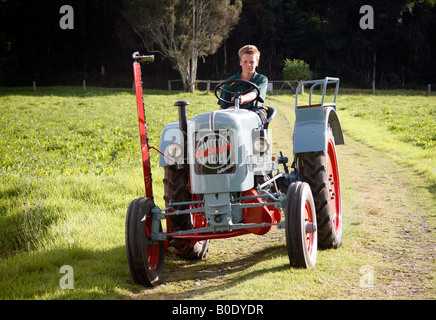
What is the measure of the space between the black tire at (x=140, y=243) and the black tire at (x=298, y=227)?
1209 mm

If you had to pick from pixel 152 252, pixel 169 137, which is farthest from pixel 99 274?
pixel 169 137

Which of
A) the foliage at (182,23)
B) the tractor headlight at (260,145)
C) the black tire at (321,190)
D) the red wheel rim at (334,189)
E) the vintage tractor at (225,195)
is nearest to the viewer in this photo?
the vintage tractor at (225,195)

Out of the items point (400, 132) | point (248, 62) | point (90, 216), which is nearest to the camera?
point (248, 62)

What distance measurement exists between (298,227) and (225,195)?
68 centimetres

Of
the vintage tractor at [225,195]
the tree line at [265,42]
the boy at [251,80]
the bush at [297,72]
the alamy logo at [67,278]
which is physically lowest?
the alamy logo at [67,278]

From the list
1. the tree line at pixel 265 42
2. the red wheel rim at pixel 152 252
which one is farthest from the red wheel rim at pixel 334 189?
the tree line at pixel 265 42

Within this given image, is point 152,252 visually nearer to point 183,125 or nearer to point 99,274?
point 99,274

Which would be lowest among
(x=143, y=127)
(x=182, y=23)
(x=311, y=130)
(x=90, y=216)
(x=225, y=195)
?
(x=90, y=216)

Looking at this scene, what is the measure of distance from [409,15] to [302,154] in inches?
1588

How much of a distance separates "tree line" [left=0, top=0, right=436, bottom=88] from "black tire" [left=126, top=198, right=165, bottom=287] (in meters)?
37.0

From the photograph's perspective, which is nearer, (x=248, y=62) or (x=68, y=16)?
(x=248, y=62)

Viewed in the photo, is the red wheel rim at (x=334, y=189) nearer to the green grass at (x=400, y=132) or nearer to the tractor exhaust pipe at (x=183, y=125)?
the tractor exhaust pipe at (x=183, y=125)

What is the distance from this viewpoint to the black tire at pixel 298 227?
3.93 m

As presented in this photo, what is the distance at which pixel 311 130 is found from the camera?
5.07 meters
